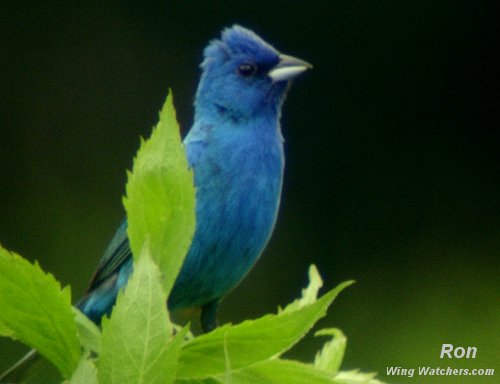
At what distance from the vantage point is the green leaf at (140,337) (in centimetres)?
56

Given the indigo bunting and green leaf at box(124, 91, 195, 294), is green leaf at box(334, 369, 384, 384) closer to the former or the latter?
green leaf at box(124, 91, 195, 294)

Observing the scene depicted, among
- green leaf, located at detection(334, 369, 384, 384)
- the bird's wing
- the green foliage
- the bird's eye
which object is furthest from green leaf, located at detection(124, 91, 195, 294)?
the bird's eye

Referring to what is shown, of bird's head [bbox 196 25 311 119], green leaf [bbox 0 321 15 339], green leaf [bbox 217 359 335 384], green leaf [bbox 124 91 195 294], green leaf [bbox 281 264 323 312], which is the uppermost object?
bird's head [bbox 196 25 311 119]

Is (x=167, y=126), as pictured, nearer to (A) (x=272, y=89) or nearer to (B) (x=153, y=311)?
(B) (x=153, y=311)

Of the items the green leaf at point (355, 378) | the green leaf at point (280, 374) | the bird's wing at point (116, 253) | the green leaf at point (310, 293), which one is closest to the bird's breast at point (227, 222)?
the bird's wing at point (116, 253)

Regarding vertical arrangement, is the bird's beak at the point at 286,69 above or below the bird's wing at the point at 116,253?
above

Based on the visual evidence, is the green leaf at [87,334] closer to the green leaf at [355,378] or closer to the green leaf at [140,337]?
the green leaf at [140,337]

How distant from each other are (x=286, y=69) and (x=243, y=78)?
0.11 meters

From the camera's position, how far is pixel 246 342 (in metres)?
0.61

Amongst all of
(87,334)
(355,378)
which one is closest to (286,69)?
(355,378)

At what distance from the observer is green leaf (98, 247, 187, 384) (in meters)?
0.56

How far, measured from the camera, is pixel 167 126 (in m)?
0.61

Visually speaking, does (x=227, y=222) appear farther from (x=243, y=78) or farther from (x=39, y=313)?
(x=39, y=313)

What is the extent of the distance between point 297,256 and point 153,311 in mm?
2541
